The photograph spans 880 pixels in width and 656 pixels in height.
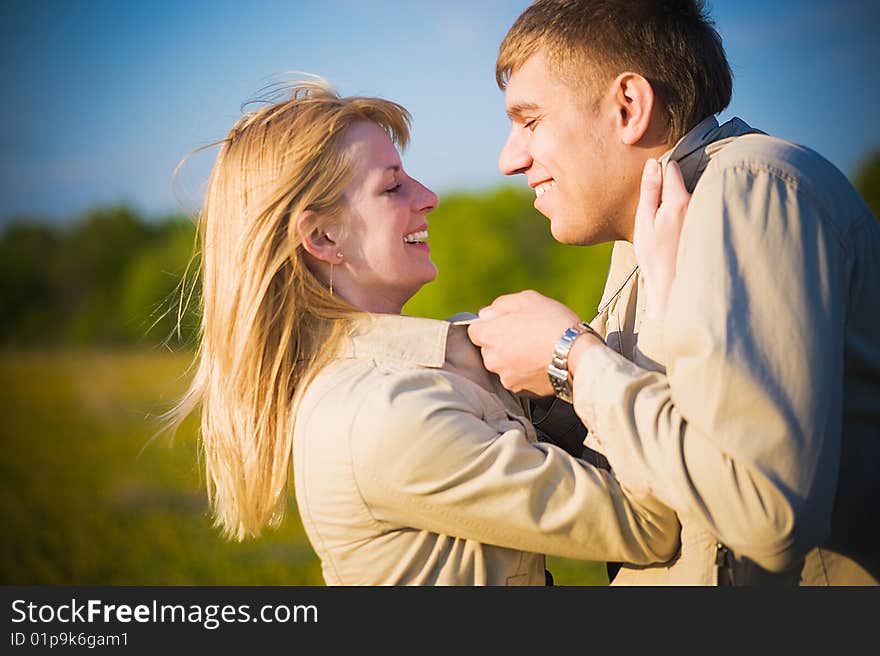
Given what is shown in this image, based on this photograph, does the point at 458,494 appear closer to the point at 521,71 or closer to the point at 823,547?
the point at 823,547

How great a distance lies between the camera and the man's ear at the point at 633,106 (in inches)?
116

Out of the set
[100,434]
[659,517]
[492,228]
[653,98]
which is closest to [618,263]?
[653,98]

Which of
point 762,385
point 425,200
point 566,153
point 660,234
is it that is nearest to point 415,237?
point 425,200

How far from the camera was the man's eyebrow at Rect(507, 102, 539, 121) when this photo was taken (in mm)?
3098

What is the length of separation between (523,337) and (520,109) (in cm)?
91

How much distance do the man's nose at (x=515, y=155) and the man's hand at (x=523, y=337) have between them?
24.5 inches

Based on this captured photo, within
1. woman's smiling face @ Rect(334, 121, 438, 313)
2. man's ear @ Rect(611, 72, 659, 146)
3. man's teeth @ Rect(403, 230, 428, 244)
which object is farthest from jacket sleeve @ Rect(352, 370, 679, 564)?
man's ear @ Rect(611, 72, 659, 146)

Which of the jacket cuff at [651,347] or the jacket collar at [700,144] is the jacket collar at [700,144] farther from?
the jacket cuff at [651,347]

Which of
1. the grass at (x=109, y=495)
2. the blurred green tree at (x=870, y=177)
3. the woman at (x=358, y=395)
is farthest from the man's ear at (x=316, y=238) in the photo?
the blurred green tree at (x=870, y=177)

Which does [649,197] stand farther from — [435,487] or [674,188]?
[435,487]

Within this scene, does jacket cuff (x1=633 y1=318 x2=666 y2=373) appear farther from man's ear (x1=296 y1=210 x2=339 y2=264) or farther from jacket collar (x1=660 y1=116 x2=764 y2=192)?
man's ear (x1=296 y1=210 x2=339 y2=264)

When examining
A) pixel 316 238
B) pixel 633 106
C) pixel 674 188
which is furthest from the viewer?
pixel 633 106

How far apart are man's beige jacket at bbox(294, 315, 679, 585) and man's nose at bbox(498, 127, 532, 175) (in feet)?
2.66

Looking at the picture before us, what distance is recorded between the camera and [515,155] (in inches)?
126
